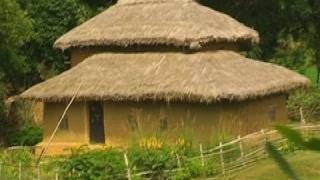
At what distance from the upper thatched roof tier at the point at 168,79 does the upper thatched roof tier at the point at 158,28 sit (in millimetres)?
393

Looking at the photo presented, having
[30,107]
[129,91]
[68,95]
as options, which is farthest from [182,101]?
[30,107]

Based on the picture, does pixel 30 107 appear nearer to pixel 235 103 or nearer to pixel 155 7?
pixel 155 7

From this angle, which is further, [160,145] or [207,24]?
[207,24]

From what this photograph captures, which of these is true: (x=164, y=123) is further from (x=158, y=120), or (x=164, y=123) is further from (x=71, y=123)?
(x=71, y=123)

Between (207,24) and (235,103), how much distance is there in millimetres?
2709

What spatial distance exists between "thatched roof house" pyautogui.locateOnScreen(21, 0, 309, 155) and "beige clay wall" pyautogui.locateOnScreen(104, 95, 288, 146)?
23mm

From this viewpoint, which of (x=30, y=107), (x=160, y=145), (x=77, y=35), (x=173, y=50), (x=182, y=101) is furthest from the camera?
(x=30, y=107)

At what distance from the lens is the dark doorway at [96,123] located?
20922 mm

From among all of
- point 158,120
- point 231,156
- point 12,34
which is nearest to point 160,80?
point 158,120

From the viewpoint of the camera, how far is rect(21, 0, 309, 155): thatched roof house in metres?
19.4

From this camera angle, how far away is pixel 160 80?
64.2ft

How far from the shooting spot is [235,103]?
19891 mm

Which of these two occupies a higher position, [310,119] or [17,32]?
[17,32]

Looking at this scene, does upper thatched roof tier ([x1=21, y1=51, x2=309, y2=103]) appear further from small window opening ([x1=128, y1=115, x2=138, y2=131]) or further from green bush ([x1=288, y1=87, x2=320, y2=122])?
green bush ([x1=288, y1=87, x2=320, y2=122])
